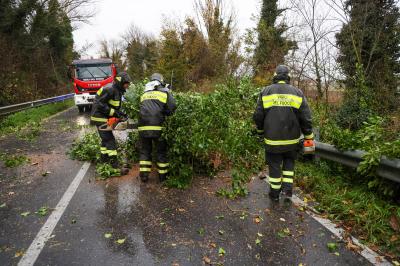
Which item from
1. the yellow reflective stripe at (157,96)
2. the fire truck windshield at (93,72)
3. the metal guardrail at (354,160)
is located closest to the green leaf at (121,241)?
the yellow reflective stripe at (157,96)

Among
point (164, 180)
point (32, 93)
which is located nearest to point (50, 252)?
point (164, 180)

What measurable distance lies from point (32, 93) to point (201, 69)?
38.4 feet

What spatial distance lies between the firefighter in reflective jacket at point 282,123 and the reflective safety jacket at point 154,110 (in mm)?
1672

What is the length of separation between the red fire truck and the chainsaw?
34.8 ft

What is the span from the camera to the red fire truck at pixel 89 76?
16875mm

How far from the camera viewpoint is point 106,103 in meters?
6.80

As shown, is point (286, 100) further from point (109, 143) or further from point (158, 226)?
point (109, 143)

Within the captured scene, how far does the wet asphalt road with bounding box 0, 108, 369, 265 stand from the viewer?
3.49 meters

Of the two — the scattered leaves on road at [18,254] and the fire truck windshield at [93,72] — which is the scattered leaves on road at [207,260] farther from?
the fire truck windshield at [93,72]

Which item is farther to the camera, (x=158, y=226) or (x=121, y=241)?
(x=158, y=226)

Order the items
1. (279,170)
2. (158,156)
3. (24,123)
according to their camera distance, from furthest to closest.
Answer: (24,123), (158,156), (279,170)

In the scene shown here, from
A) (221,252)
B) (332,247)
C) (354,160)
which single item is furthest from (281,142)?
(221,252)

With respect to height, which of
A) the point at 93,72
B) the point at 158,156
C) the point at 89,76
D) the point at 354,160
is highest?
the point at 93,72

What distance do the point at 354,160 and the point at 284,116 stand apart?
4.42ft
